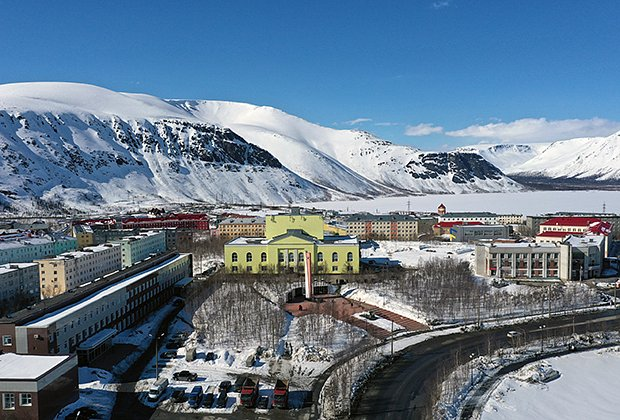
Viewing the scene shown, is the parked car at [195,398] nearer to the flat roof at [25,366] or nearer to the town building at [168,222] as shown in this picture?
the flat roof at [25,366]

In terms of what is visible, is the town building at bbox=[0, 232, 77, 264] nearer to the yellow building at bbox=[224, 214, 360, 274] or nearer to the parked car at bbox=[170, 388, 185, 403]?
the yellow building at bbox=[224, 214, 360, 274]

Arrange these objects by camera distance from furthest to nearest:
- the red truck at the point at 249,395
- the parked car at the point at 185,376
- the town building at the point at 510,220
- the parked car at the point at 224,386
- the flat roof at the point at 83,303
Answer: the town building at the point at 510,220
the flat roof at the point at 83,303
the parked car at the point at 185,376
the parked car at the point at 224,386
the red truck at the point at 249,395

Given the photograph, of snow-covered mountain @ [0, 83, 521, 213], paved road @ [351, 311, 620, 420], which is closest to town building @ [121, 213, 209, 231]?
snow-covered mountain @ [0, 83, 521, 213]

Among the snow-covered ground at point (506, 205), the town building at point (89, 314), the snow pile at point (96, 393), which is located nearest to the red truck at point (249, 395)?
the snow pile at point (96, 393)

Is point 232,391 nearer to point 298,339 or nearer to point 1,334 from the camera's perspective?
point 298,339

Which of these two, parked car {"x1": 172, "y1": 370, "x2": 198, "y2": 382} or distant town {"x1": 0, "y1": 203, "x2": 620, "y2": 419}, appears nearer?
distant town {"x1": 0, "y1": 203, "x2": 620, "y2": 419}

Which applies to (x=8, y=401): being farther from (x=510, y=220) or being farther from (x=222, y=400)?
(x=510, y=220)

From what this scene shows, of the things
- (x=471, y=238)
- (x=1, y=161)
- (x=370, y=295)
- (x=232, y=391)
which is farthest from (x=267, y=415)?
(x=1, y=161)
